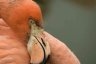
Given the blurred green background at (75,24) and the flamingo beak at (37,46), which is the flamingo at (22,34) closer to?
the flamingo beak at (37,46)

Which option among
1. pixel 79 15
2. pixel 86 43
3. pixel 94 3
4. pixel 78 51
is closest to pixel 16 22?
pixel 78 51

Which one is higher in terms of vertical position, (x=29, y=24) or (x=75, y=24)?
(x=29, y=24)

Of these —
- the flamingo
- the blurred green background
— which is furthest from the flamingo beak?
the blurred green background

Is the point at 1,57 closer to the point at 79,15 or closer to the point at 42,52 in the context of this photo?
the point at 42,52

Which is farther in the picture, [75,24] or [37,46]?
[75,24]

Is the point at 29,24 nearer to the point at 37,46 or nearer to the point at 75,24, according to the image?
the point at 37,46

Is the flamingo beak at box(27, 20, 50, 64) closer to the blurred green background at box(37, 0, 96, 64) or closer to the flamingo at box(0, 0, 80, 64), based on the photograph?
the flamingo at box(0, 0, 80, 64)

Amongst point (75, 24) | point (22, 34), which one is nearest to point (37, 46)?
point (22, 34)
